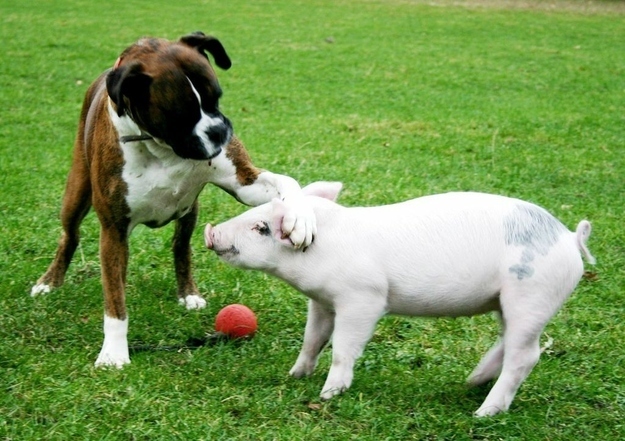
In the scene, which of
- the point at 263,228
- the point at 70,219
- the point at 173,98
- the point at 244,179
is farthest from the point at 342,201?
the point at 173,98

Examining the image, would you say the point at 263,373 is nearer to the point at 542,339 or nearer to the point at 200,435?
the point at 200,435

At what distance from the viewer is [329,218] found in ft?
13.6

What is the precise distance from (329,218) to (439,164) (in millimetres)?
4449

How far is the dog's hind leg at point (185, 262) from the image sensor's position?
17.7 feet

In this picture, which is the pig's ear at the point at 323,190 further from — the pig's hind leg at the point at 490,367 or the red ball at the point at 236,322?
the pig's hind leg at the point at 490,367

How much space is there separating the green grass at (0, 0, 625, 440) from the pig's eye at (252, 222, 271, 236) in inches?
27.3

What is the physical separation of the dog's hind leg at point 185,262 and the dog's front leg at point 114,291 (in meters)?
0.71

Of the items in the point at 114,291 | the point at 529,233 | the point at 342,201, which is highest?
the point at 529,233

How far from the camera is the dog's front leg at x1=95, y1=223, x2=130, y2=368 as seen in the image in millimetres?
4602

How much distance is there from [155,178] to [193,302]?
111 centimetres

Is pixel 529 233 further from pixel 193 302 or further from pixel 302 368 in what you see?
Answer: pixel 193 302

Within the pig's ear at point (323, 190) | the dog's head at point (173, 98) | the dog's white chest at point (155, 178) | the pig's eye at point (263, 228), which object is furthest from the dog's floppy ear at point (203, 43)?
the pig's eye at point (263, 228)

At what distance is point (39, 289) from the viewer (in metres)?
5.53

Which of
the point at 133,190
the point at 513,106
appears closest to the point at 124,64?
the point at 133,190
